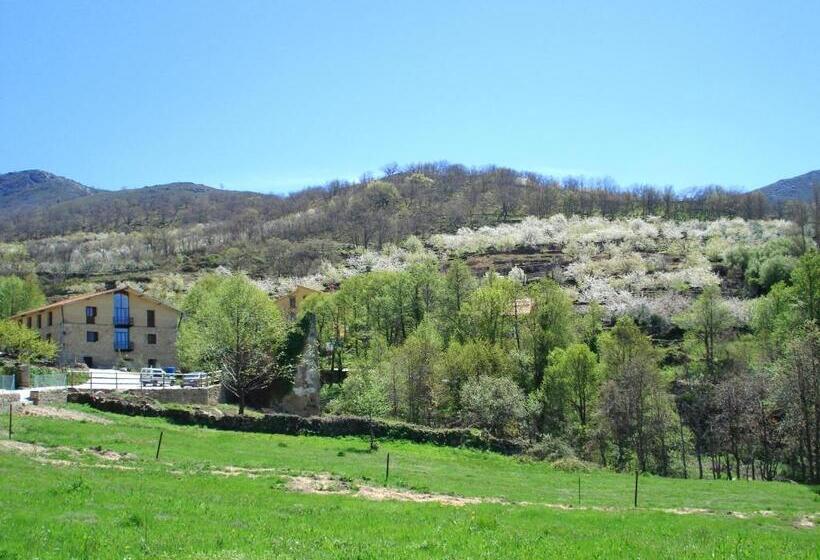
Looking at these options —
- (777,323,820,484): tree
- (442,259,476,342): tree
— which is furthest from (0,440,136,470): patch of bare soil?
(442,259,476,342): tree

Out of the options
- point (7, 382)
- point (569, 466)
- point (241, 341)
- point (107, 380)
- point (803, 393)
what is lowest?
point (569, 466)

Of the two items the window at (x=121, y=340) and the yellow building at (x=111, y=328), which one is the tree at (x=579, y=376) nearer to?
the yellow building at (x=111, y=328)

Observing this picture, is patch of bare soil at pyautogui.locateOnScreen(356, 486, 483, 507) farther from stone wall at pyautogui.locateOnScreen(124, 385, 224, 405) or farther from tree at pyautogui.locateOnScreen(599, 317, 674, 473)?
tree at pyautogui.locateOnScreen(599, 317, 674, 473)

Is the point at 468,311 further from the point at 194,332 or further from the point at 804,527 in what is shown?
the point at 804,527

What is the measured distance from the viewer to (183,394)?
148ft

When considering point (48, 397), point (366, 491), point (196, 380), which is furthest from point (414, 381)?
point (366, 491)

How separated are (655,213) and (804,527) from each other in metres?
184

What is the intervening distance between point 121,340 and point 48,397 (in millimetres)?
33739

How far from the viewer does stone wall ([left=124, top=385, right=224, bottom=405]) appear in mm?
42628

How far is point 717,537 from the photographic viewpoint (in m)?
17.5

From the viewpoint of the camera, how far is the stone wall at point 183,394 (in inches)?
1678

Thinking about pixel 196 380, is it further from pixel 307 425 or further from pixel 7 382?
pixel 307 425

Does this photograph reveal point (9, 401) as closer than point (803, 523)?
No

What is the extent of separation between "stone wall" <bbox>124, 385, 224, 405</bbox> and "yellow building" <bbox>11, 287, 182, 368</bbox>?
2395 cm
